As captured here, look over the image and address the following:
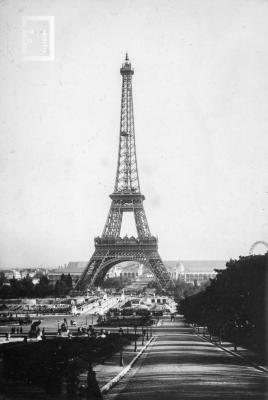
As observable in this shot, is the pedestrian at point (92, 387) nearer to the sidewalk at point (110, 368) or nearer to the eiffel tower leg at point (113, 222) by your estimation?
the sidewalk at point (110, 368)

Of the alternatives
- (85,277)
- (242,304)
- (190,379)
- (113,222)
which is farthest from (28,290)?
(190,379)

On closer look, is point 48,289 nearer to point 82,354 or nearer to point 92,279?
point 92,279

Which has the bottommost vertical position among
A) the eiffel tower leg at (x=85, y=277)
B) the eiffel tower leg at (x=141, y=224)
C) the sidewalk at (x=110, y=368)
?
the sidewalk at (x=110, y=368)

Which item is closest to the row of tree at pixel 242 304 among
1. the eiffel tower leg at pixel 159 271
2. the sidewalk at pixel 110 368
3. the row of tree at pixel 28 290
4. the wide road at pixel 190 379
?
the wide road at pixel 190 379

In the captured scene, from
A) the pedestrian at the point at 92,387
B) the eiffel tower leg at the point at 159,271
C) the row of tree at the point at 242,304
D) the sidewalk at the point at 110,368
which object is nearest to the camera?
the pedestrian at the point at 92,387

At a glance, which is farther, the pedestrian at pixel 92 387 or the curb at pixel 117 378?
the curb at pixel 117 378

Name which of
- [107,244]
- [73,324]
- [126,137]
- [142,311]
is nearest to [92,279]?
[107,244]
